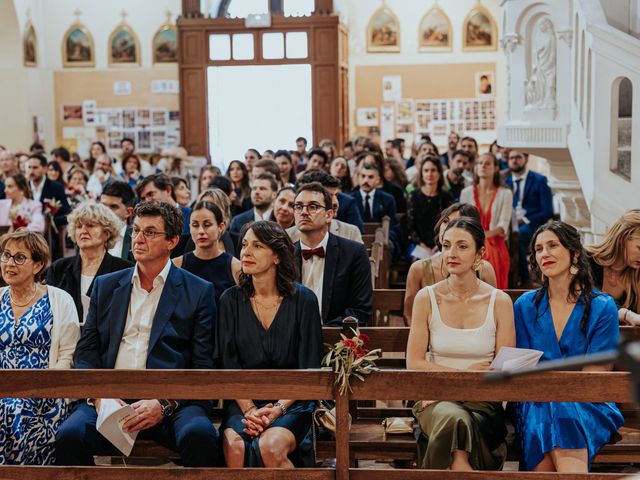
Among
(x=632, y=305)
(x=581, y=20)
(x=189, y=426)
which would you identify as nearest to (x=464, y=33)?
(x=581, y=20)

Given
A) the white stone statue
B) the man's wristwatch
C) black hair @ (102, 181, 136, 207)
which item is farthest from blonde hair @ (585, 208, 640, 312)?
the white stone statue

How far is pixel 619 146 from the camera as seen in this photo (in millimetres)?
7320

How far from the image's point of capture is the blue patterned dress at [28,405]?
4.48m

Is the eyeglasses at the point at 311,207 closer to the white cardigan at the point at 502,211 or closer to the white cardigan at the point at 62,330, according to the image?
the white cardigan at the point at 62,330

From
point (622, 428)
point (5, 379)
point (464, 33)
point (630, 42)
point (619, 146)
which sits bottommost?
point (622, 428)

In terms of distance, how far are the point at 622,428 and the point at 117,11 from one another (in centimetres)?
1677

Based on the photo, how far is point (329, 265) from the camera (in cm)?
564

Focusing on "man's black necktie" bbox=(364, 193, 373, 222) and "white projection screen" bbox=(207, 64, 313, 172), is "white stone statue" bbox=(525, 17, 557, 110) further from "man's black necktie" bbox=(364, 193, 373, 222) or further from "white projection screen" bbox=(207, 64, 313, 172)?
"white projection screen" bbox=(207, 64, 313, 172)

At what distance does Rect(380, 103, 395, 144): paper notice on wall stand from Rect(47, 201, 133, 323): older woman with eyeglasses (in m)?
14.3

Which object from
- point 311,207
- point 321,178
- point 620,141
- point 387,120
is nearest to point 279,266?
point 311,207

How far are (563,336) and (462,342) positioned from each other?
456 millimetres

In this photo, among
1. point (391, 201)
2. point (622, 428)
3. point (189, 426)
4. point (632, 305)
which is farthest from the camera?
point (391, 201)

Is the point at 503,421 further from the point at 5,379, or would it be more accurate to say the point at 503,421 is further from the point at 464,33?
the point at 464,33

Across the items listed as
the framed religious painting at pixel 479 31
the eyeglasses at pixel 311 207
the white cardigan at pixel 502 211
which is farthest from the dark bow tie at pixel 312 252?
the framed religious painting at pixel 479 31
